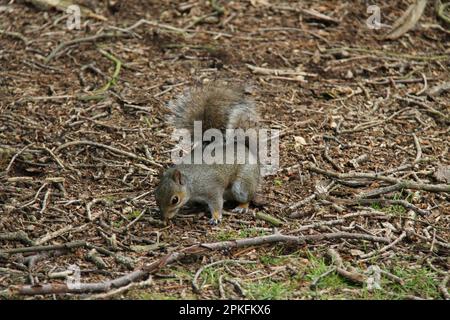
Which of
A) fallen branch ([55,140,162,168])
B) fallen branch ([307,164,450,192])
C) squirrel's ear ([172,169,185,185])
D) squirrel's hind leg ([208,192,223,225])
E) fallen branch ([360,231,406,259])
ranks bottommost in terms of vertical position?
squirrel's hind leg ([208,192,223,225])

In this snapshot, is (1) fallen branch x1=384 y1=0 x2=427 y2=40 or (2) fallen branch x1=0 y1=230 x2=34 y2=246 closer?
(2) fallen branch x1=0 y1=230 x2=34 y2=246

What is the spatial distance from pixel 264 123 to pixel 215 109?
2.60ft

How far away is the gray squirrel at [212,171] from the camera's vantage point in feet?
12.7

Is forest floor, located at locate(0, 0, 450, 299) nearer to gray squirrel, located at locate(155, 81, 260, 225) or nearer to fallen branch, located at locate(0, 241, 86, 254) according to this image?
fallen branch, located at locate(0, 241, 86, 254)

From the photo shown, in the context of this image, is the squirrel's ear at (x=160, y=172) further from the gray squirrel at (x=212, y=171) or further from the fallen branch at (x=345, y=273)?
the fallen branch at (x=345, y=273)

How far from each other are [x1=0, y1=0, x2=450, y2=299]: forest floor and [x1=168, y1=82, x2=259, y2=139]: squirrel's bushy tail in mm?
361

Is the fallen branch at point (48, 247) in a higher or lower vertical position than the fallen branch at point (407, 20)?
lower

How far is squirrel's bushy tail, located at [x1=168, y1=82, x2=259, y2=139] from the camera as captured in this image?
13.6 feet

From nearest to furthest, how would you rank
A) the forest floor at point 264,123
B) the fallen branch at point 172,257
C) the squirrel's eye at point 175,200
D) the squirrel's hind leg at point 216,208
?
the fallen branch at point 172,257, the forest floor at point 264,123, the squirrel's eye at point 175,200, the squirrel's hind leg at point 216,208

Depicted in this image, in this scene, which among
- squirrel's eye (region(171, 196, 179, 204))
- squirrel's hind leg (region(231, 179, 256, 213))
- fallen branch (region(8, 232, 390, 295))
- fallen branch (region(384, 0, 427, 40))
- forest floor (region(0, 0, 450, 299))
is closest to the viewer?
fallen branch (region(8, 232, 390, 295))

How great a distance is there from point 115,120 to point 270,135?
997 mm

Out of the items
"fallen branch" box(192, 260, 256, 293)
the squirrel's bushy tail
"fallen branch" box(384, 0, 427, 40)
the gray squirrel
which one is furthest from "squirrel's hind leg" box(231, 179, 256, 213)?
"fallen branch" box(384, 0, 427, 40)

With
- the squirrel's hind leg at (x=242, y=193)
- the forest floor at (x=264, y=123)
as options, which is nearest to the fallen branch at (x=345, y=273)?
the forest floor at (x=264, y=123)

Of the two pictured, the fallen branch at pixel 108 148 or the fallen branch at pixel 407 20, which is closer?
the fallen branch at pixel 108 148
